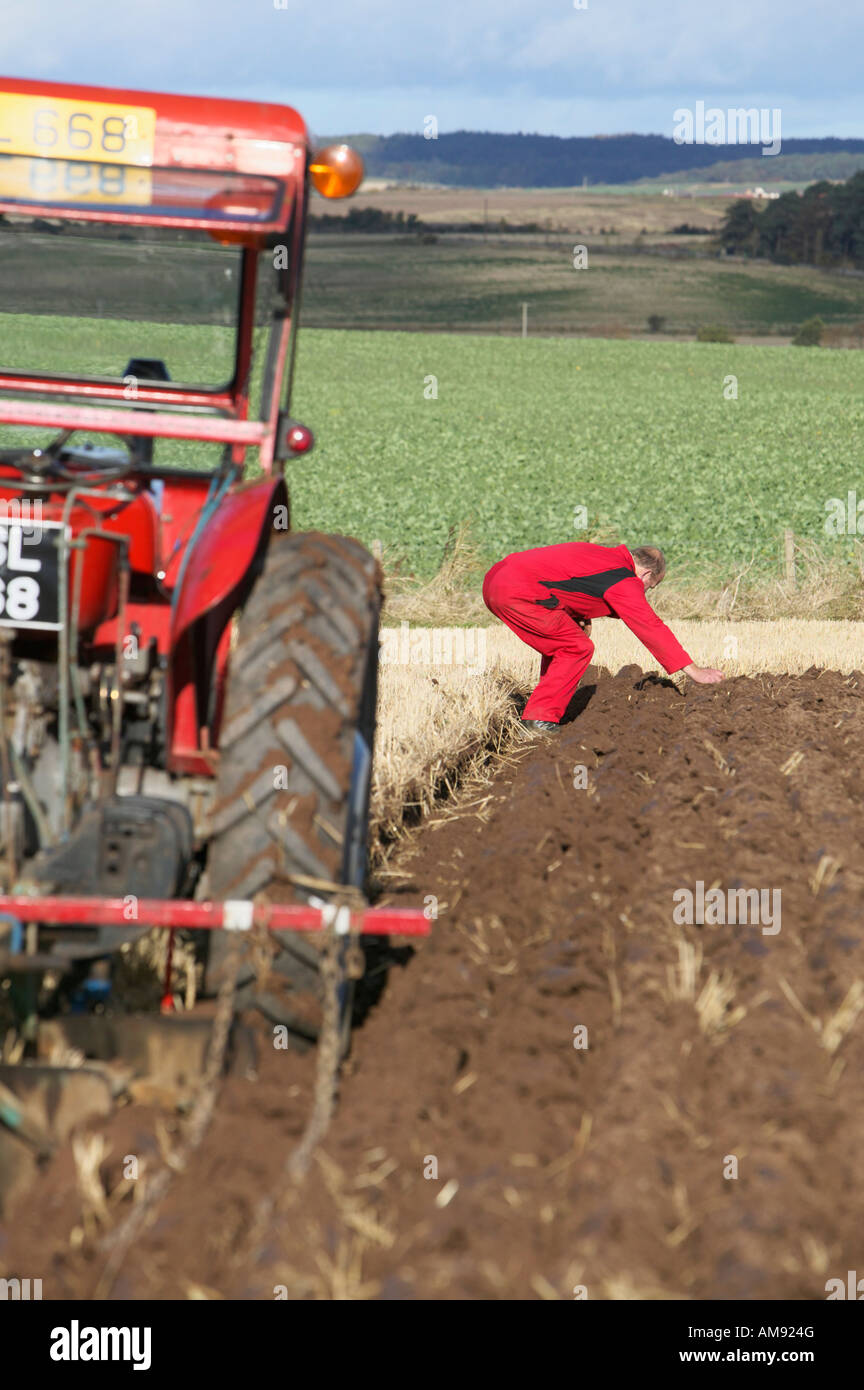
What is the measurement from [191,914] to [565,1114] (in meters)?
0.99

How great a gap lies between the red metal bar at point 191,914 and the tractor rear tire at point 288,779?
0.50 feet

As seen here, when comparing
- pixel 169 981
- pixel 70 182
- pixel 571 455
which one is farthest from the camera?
pixel 571 455

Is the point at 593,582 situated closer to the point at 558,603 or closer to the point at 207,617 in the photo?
the point at 558,603

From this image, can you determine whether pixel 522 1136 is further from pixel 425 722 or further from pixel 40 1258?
pixel 425 722

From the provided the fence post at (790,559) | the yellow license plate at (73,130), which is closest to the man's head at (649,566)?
the yellow license plate at (73,130)

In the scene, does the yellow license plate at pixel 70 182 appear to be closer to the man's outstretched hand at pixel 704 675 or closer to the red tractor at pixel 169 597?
the red tractor at pixel 169 597

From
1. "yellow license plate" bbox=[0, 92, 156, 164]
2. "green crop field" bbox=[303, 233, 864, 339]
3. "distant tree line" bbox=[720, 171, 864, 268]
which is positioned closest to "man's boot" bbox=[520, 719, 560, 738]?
"yellow license plate" bbox=[0, 92, 156, 164]

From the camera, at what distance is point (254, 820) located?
3512 millimetres

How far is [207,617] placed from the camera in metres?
3.90

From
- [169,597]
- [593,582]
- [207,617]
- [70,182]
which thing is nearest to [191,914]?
[207,617]

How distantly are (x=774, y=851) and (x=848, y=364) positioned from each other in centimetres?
4518

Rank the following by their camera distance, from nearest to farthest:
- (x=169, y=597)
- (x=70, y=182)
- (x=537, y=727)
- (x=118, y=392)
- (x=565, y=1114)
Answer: (x=565, y=1114)
(x=70, y=182)
(x=169, y=597)
(x=118, y=392)
(x=537, y=727)

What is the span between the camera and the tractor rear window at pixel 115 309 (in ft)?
16.0

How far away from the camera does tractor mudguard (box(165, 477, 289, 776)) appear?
3.80 metres
